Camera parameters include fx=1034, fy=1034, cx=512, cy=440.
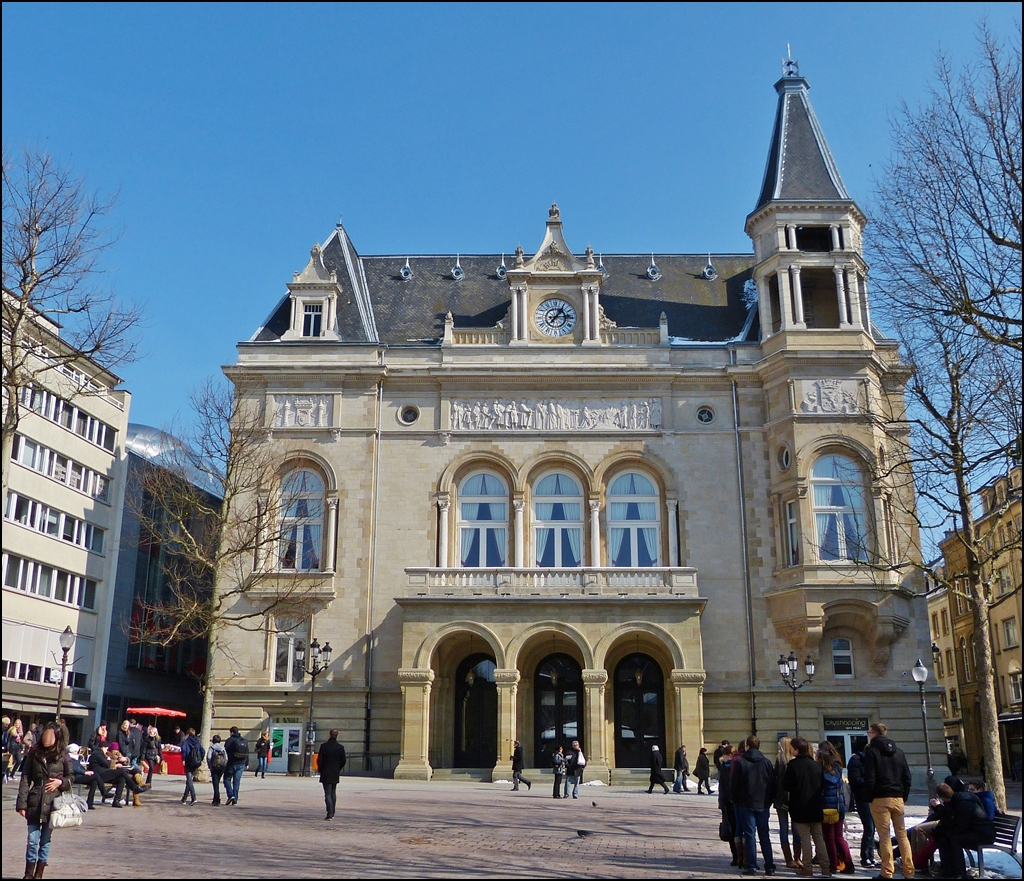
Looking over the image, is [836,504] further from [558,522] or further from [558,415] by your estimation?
[558,415]

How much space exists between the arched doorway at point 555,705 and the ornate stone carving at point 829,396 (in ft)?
43.8

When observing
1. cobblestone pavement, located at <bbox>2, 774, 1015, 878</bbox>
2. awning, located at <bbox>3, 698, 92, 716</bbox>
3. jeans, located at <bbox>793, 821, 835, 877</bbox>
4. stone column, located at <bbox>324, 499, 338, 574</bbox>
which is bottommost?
cobblestone pavement, located at <bbox>2, 774, 1015, 878</bbox>

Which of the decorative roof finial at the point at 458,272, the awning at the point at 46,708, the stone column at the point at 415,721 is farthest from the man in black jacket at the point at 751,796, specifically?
the decorative roof finial at the point at 458,272

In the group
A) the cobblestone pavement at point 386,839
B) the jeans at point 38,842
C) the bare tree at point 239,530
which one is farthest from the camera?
the bare tree at point 239,530

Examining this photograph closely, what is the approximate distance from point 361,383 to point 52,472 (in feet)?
46.6

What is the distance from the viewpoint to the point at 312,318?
1693 inches

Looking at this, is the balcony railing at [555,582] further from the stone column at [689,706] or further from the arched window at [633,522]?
the stone column at [689,706]

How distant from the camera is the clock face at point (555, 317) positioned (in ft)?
139

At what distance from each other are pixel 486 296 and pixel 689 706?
20316 mm

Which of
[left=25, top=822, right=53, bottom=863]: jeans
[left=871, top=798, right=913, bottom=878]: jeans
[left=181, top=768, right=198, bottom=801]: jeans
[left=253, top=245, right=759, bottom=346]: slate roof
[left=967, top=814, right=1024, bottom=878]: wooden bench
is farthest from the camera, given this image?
[left=253, top=245, right=759, bottom=346]: slate roof

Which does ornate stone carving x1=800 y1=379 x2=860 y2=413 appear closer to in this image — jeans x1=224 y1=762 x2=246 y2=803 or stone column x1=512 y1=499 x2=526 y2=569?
stone column x1=512 y1=499 x2=526 y2=569

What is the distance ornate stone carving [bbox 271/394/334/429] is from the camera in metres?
40.9

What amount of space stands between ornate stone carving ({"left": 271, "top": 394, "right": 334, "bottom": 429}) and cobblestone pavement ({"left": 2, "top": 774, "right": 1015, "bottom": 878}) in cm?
1647

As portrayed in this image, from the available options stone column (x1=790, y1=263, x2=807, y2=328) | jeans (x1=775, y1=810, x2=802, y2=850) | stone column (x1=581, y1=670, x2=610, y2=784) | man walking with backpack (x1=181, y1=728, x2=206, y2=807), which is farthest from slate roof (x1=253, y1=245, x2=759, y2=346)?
jeans (x1=775, y1=810, x2=802, y2=850)
